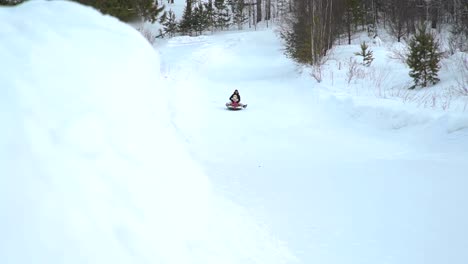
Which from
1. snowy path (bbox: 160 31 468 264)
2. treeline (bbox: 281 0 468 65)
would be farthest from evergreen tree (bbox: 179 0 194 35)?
snowy path (bbox: 160 31 468 264)

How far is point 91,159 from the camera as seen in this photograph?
2311 millimetres

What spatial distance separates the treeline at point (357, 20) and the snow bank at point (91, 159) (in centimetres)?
1411

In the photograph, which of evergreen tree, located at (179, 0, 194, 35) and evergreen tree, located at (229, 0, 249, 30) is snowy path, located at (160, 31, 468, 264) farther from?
evergreen tree, located at (229, 0, 249, 30)

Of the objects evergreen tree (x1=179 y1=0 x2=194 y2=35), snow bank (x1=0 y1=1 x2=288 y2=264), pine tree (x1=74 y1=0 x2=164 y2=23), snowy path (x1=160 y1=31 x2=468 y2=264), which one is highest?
evergreen tree (x1=179 y1=0 x2=194 y2=35)

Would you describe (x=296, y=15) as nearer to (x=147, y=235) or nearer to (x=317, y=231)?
(x=317, y=231)

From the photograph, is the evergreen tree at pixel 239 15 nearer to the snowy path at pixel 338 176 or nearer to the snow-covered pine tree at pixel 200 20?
the snow-covered pine tree at pixel 200 20

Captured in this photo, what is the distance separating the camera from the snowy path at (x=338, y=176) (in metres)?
4.04

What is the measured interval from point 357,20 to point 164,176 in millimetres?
29814

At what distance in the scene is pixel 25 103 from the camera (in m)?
2.13

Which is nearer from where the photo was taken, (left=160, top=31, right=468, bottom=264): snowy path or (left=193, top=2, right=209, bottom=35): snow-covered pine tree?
(left=160, top=31, right=468, bottom=264): snowy path

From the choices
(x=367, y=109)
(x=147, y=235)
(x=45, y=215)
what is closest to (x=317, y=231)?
(x=147, y=235)

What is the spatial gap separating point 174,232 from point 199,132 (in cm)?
618

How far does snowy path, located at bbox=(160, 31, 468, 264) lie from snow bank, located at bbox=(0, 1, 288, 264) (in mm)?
906

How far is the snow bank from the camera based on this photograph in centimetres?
191
